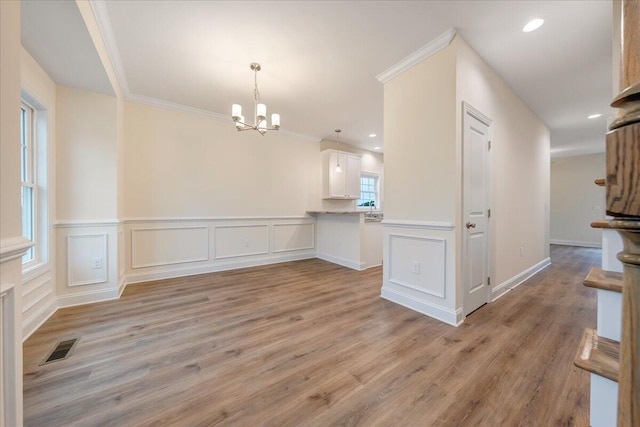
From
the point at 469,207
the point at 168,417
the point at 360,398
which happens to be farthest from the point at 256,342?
the point at 469,207

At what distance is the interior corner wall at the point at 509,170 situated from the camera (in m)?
2.40

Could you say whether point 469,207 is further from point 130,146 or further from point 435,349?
point 130,146

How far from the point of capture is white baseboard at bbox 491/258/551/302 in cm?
281

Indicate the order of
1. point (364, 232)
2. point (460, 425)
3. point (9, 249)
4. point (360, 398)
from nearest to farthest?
point (9, 249) → point (460, 425) → point (360, 398) → point (364, 232)

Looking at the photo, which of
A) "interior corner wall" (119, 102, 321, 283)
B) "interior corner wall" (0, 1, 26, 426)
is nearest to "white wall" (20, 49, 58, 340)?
"interior corner wall" (119, 102, 321, 283)

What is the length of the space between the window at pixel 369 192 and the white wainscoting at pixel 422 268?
360cm

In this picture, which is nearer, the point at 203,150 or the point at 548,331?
the point at 548,331

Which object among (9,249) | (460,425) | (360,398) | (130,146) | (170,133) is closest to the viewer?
(9,249)

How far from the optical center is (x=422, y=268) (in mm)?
2471

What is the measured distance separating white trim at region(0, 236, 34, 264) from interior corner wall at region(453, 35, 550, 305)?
8.85 ft

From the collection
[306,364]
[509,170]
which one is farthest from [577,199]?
[306,364]

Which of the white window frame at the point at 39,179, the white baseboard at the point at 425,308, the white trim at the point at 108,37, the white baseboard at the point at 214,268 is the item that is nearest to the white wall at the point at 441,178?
the white baseboard at the point at 425,308

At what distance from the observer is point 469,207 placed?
2375 millimetres

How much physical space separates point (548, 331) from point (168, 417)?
9.58 ft
